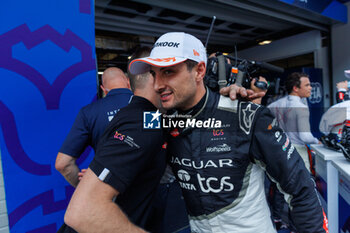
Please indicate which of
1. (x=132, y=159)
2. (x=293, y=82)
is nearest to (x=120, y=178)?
(x=132, y=159)

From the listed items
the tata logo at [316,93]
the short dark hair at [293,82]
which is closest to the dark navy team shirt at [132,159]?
the short dark hair at [293,82]

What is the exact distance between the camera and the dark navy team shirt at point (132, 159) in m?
0.84

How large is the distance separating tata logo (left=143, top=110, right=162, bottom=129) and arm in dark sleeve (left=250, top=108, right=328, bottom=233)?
44 cm

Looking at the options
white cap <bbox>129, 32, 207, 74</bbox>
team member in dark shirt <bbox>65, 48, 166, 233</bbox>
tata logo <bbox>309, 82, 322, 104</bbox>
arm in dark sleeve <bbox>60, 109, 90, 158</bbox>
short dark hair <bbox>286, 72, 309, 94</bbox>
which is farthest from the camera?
tata logo <bbox>309, 82, 322, 104</bbox>

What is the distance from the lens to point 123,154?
0.86 metres

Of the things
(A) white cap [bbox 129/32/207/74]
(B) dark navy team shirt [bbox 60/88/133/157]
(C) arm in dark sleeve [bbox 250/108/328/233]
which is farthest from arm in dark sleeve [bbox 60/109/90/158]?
(C) arm in dark sleeve [bbox 250/108/328/233]

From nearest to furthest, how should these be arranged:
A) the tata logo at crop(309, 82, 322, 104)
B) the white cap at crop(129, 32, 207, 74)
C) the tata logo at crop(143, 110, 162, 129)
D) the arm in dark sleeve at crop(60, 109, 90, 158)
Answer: the tata logo at crop(143, 110, 162, 129) < the white cap at crop(129, 32, 207, 74) < the arm in dark sleeve at crop(60, 109, 90, 158) < the tata logo at crop(309, 82, 322, 104)

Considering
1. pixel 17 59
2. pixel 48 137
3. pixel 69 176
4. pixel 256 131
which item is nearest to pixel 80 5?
pixel 17 59

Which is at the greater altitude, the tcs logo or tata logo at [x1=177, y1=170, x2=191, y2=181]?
the tcs logo

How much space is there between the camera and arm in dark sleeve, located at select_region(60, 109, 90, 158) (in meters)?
1.73

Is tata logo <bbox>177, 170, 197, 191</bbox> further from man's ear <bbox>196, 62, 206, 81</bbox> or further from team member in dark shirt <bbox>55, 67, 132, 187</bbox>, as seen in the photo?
team member in dark shirt <bbox>55, 67, 132, 187</bbox>

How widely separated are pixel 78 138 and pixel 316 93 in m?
6.69

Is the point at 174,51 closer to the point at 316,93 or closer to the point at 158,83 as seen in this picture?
the point at 158,83

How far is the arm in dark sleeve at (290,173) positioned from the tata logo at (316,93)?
622 centimetres
